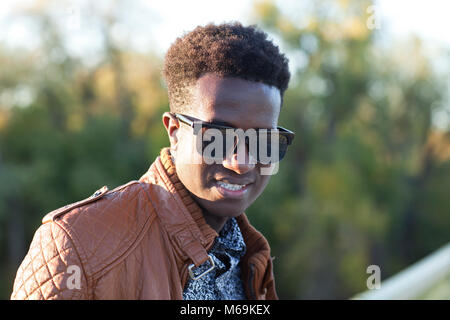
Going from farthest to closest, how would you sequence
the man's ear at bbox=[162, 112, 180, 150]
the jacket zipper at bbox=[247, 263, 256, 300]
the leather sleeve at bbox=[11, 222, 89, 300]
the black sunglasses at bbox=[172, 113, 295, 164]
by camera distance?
the jacket zipper at bbox=[247, 263, 256, 300] → the man's ear at bbox=[162, 112, 180, 150] → the black sunglasses at bbox=[172, 113, 295, 164] → the leather sleeve at bbox=[11, 222, 89, 300]

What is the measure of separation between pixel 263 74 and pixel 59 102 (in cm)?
993

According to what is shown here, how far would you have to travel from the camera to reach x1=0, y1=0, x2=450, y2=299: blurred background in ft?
32.1

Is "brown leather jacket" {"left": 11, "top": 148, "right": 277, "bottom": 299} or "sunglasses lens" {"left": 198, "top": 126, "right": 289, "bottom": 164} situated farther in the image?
"sunglasses lens" {"left": 198, "top": 126, "right": 289, "bottom": 164}

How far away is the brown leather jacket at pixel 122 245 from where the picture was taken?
114 cm

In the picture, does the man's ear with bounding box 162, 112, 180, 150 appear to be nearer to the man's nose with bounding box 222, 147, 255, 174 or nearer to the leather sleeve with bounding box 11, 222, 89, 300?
the man's nose with bounding box 222, 147, 255, 174

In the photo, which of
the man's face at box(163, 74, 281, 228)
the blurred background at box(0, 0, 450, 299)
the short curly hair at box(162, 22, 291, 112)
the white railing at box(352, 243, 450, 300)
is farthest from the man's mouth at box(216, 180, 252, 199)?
the blurred background at box(0, 0, 450, 299)

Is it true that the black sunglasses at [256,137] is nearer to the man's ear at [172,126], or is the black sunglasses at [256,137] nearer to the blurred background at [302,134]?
the man's ear at [172,126]

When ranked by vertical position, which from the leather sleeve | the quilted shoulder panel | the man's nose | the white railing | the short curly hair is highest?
the short curly hair

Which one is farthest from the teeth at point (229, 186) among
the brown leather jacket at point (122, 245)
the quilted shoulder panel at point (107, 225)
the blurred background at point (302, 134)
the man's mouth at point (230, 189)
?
the blurred background at point (302, 134)

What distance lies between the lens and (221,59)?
1.34 meters

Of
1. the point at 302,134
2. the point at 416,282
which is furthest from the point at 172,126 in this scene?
the point at 302,134

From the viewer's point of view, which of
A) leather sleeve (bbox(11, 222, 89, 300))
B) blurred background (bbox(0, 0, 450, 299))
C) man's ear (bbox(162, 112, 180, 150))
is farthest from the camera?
blurred background (bbox(0, 0, 450, 299))

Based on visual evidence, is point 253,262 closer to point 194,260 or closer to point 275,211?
point 194,260

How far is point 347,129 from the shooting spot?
1206 centimetres
